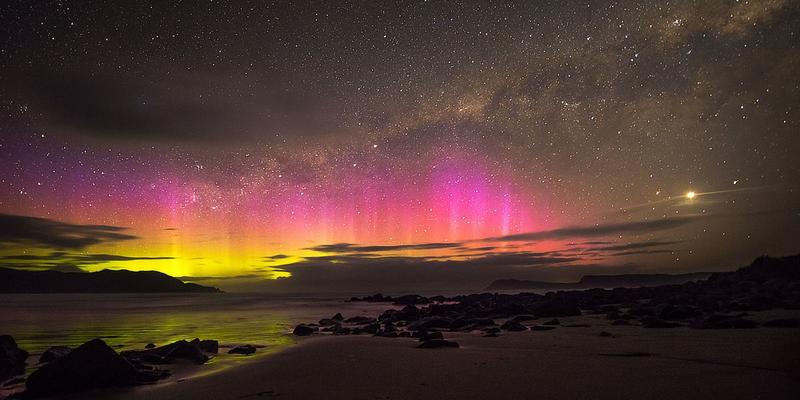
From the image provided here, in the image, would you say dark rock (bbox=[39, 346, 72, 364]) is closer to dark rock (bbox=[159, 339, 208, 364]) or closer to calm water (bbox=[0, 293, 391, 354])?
dark rock (bbox=[159, 339, 208, 364])

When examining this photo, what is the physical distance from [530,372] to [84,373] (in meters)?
7.74

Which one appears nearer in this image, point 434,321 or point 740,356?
point 740,356

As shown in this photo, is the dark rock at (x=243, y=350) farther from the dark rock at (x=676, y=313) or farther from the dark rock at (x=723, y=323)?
the dark rock at (x=676, y=313)

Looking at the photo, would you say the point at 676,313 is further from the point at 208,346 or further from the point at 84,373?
the point at 84,373

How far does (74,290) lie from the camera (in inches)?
7736

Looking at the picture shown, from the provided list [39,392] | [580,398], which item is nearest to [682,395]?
[580,398]

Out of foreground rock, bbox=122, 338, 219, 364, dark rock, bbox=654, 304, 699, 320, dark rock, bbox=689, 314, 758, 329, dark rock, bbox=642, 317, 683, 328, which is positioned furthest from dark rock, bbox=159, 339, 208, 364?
dark rock, bbox=654, 304, 699, 320

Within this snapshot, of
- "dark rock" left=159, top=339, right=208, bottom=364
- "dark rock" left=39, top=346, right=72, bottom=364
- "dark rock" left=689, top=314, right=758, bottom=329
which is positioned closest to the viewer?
"dark rock" left=159, top=339, right=208, bottom=364

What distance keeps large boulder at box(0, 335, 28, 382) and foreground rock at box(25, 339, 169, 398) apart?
9.47 ft

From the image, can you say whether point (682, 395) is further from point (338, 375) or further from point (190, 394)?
point (190, 394)

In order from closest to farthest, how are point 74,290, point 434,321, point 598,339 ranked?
point 598,339, point 434,321, point 74,290

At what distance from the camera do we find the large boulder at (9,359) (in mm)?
9242

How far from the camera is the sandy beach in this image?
573cm

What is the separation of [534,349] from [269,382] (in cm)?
608
